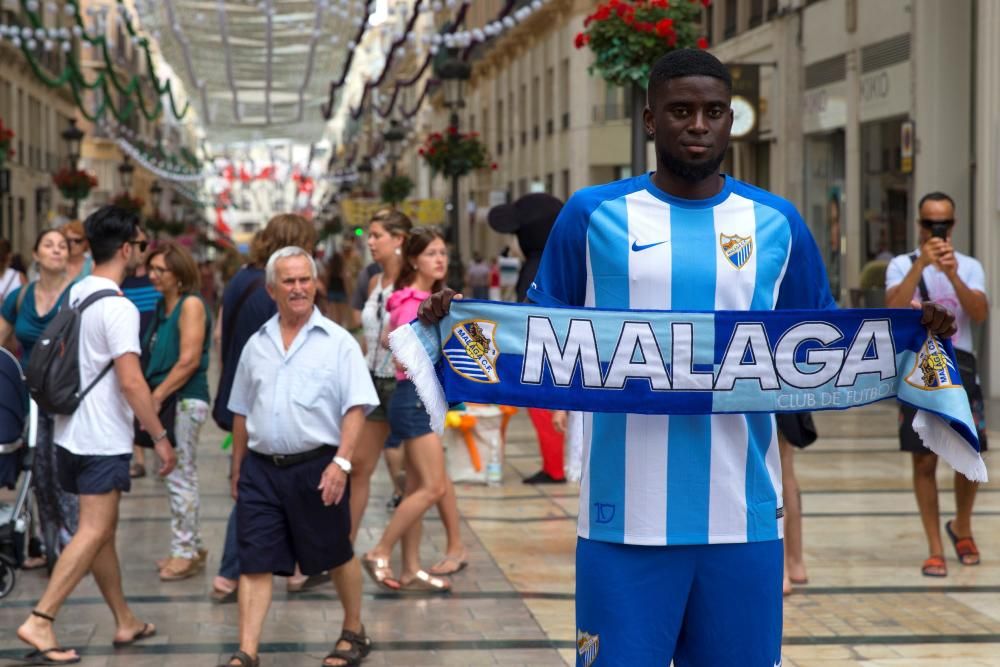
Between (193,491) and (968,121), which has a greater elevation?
(968,121)

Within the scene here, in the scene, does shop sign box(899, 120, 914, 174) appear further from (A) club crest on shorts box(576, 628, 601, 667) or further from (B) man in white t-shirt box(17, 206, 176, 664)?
(A) club crest on shorts box(576, 628, 601, 667)

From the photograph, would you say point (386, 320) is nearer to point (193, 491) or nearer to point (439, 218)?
point (193, 491)

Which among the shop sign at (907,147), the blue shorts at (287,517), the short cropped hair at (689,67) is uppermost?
the shop sign at (907,147)

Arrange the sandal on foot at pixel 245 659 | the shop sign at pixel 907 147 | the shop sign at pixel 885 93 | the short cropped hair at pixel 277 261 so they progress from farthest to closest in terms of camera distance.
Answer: the shop sign at pixel 885 93, the shop sign at pixel 907 147, the short cropped hair at pixel 277 261, the sandal on foot at pixel 245 659

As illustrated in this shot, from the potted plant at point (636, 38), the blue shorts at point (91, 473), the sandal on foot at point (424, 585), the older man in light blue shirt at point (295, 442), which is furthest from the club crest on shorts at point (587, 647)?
the potted plant at point (636, 38)

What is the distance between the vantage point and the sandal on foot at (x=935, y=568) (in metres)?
8.41

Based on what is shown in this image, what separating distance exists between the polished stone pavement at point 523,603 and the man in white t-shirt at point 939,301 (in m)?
0.25

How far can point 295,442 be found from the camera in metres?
6.49

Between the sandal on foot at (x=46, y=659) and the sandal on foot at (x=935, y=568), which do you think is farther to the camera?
the sandal on foot at (x=935, y=568)

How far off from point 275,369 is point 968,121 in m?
15.3

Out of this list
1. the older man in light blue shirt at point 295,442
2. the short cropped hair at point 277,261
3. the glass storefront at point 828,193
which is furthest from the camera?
the glass storefront at point 828,193

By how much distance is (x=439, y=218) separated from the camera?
118 feet

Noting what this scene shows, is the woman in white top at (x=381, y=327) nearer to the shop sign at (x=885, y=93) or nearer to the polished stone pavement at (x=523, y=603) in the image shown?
the polished stone pavement at (x=523, y=603)

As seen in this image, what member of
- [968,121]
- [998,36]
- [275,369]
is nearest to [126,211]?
[275,369]
